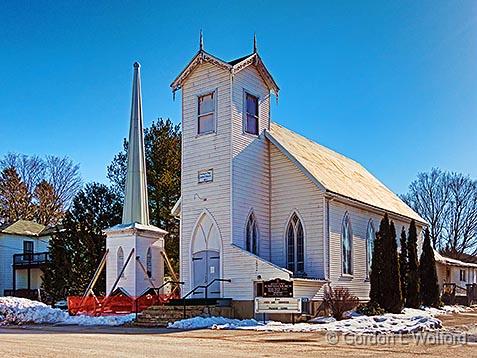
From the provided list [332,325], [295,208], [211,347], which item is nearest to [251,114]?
[295,208]

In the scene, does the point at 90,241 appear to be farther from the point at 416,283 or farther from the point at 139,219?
the point at 416,283

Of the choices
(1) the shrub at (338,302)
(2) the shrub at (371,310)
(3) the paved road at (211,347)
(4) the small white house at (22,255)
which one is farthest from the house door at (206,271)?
(4) the small white house at (22,255)

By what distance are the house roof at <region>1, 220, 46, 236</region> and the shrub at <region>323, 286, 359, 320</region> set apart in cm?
3319

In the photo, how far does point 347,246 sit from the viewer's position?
29.6 metres

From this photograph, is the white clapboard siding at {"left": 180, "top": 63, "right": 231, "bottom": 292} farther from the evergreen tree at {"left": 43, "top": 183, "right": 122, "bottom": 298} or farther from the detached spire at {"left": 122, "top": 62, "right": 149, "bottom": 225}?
the evergreen tree at {"left": 43, "top": 183, "right": 122, "bottom": 298}

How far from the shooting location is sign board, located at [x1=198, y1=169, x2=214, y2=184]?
2745cm

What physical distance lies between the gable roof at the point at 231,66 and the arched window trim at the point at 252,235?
21.0ft

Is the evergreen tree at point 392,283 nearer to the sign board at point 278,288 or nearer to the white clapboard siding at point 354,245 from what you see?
the white clapboard siding at point 354,245

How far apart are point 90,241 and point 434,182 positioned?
142ft

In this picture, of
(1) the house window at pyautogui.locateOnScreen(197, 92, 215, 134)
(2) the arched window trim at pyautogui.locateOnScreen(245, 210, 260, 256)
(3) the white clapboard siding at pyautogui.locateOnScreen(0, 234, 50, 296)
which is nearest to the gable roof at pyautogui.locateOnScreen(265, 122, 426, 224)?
(1) the house window at pyautogui.locateOnScreen(197, 92, 215, 134)

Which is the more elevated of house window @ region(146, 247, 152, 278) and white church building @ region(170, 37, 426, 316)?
white church building @ region(170, 37, 426, 316)

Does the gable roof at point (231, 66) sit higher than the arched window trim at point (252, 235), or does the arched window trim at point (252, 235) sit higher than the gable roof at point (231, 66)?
the gable roof at point (231, 66)

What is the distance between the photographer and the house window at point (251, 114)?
93.0ft

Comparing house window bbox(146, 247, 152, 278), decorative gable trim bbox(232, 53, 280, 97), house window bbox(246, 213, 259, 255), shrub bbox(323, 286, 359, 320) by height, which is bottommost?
shrub bbox(323, 286, 359, 320)
